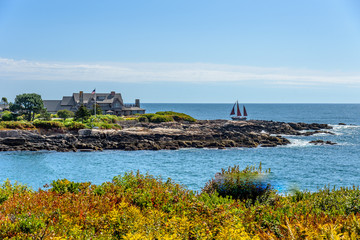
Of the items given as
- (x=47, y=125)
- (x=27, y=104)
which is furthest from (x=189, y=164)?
(x=27, y=104)

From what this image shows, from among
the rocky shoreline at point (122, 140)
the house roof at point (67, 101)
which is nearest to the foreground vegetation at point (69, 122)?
the rocky shoreline at point (122, 140)

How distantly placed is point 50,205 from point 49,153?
33.3 metres

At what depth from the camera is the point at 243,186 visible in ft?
36.0

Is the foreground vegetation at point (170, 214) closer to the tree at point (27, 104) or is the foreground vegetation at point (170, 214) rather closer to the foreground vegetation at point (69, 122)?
the foreground vegetation at point (69, 122)

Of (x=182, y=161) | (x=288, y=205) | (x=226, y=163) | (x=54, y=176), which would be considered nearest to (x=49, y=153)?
(x=54, y=176)

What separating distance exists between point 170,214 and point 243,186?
12.7ft

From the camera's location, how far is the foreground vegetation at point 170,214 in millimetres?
6320

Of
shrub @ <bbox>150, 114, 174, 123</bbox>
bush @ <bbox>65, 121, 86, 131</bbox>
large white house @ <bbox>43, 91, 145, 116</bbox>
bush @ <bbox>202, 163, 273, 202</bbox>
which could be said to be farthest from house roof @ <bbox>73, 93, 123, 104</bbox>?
bush @ <bbox>202, 163, 273, 202</bbox>

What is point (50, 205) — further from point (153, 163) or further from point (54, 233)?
point (153, 163)

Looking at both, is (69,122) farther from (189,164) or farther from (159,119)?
(189,164)

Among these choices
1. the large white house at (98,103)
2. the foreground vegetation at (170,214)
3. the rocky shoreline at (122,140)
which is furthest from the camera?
the large white house at (98,103)

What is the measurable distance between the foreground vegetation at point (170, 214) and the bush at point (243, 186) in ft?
0.11

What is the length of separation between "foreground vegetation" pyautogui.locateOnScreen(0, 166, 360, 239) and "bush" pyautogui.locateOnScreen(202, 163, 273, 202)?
0.03 metres

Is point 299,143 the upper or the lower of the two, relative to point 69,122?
lower
